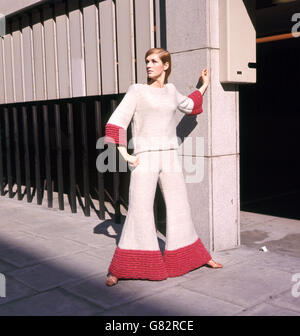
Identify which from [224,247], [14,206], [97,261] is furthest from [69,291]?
[14,206]

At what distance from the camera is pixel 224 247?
5.61 meters

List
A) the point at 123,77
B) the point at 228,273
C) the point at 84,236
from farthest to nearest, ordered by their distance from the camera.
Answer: the point at 123,77 → the point at 84,236 → the point at 228,273

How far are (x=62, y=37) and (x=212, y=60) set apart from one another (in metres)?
3.64

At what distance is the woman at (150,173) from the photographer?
14.3 feet

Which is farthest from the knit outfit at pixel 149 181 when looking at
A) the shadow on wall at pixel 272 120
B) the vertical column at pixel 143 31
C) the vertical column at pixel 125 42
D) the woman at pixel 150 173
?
the shadow on wall at pixel 272 120

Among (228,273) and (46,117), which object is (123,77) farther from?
(228,273)

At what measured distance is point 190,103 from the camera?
4.87 m

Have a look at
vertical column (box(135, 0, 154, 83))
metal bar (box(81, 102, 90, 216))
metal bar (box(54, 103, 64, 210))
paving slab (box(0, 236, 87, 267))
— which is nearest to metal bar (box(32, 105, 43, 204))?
metal bar (box(54, 103, 64, 210))

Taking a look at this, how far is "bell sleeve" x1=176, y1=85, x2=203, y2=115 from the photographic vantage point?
478 centimetres

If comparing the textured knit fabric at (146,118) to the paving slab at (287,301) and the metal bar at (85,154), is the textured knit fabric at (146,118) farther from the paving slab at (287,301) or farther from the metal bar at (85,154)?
the metal bar at (85,154)

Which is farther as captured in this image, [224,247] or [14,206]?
[14,206]

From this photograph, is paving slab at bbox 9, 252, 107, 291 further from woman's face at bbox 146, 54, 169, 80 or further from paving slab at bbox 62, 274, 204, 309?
woman's face at bbox 146, 54, 169, 80

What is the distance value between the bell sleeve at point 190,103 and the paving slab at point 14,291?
2.30 m

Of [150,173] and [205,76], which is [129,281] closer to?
→ [150,173]
